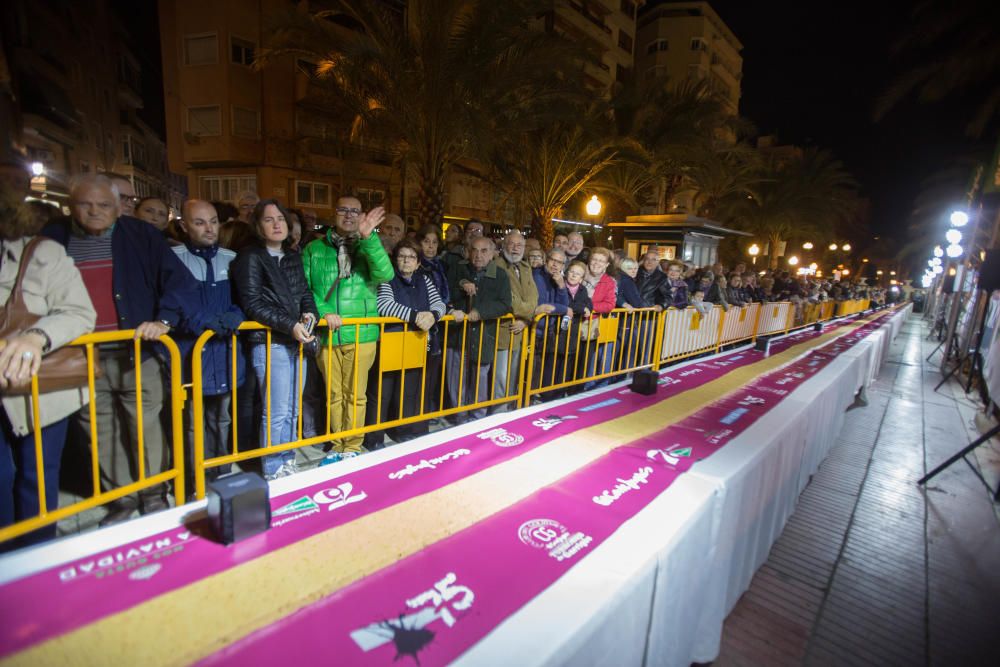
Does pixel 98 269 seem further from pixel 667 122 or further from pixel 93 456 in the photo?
pixel 667 122

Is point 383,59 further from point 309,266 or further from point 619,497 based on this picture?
point 619,497

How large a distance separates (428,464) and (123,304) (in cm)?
217

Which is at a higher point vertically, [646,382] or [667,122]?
[667,122]

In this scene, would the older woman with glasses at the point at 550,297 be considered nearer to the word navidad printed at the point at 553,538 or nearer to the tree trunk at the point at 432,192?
the word navidad printed at the point at 553,538

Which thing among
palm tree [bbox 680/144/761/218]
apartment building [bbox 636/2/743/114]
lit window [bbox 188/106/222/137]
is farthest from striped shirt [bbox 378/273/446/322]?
apartment building [bbox 636/2/743/114]

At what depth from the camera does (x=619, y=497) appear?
223 centimetres

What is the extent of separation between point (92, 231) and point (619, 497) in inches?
134

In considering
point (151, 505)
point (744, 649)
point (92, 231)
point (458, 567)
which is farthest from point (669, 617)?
point (92, 231)

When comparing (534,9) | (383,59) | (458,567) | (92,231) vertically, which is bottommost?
(458,567)

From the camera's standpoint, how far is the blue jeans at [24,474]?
232 cm

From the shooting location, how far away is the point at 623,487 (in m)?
2.33

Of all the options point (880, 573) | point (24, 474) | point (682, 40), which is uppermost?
point (682, 40)

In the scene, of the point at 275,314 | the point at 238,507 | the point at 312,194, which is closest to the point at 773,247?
the point at 312,194

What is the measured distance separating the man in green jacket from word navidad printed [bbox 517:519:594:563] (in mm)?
2137
